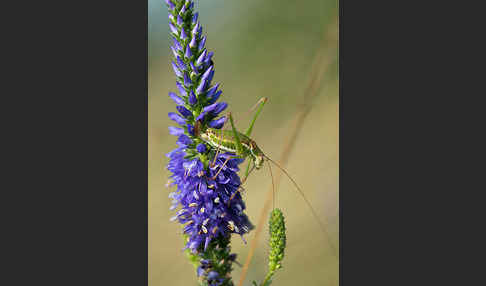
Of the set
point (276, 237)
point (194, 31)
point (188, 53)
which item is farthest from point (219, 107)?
point (276, 237)

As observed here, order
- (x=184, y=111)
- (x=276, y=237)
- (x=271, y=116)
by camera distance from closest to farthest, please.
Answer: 1. (x=276, y=237)
2. (x=184, y=111)
3. (x=271, y=116)

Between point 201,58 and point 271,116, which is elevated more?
point 271,116

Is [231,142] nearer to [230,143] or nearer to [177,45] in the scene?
[230,143]

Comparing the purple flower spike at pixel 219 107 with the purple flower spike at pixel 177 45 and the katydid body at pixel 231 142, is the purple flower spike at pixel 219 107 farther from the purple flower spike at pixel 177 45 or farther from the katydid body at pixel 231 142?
the purple flower spike at pixel 177 45

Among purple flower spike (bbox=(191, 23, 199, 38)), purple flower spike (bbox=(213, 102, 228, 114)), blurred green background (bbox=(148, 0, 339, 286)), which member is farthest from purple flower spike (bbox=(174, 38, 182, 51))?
blurred green background (bbox=(148, 0, 339, 286))

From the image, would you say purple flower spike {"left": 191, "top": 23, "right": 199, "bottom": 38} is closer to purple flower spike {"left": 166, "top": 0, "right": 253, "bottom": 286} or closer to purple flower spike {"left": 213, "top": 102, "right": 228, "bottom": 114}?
purple flower spike {"left": 166, "top": 0, "right": 253, "bottom": 286}

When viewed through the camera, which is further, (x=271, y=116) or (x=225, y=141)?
(x=271, y=116)
